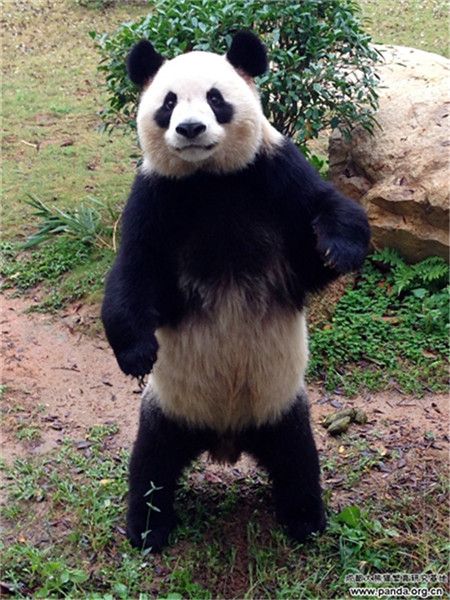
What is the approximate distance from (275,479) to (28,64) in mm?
8234

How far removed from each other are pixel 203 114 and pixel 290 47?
9.58ft

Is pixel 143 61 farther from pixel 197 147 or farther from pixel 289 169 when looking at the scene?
pixel 289 169

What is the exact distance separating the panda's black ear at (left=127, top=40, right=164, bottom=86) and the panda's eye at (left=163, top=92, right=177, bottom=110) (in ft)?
1.01

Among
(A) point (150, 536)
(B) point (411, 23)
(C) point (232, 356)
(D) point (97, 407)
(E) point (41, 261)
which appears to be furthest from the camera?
(B) point (411, 23)

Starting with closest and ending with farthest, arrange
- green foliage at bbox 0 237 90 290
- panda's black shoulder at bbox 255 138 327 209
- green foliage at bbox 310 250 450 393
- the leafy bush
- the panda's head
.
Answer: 1. the panda's head
2. panda's black shoulder at bbox 255 138 327 209
3. green foliage at bbox 310 250 450 393
4. the leafy bush
5. green foliage at bbox 0 237 90 290

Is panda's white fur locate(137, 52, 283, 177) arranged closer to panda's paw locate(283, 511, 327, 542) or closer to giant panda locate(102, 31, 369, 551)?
giant panda locate(102, 31, 369, 551)

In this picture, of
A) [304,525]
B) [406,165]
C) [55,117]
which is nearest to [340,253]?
[304,525]

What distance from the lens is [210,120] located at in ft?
9.72

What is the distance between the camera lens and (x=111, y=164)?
771 centimetres

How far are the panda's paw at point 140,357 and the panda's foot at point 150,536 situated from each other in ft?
2.74

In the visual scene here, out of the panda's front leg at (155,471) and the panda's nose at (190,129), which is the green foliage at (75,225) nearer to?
the panda's front leg at (155,471)

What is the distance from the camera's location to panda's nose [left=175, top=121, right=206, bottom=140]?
2.88 metres

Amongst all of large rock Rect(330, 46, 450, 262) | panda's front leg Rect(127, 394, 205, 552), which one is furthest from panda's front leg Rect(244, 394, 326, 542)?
large rock Rect(330, 46, 450, 262)

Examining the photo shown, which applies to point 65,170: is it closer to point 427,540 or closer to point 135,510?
point 135,510
